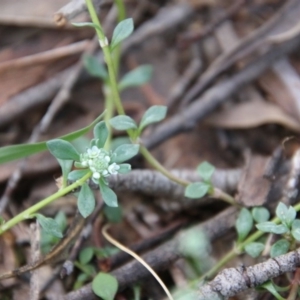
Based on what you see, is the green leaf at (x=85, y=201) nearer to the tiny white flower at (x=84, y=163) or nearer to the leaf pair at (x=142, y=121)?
the tiny white flower at (x=84, y=163)

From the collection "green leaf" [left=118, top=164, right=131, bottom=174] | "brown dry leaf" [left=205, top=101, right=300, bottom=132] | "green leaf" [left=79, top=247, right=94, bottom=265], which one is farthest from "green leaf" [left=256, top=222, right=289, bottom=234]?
"brown dry leaf" [left=205, top=101, right=300, bottom=132]

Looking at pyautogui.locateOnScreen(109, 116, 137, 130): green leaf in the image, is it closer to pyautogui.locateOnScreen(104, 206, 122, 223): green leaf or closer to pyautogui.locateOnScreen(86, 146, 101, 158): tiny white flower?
pyautogui.locateOnScreen(86, 146, 101, 158): tiny white flower

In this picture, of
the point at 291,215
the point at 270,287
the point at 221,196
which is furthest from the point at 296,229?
the point at 221,196

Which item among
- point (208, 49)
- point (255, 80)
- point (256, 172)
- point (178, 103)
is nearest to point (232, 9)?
point (208, 49)

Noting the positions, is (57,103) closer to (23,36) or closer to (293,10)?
(23,36)

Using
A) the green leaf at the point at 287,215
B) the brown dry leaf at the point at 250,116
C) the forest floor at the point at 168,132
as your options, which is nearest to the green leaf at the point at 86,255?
the forest floor at the point at 168,132
